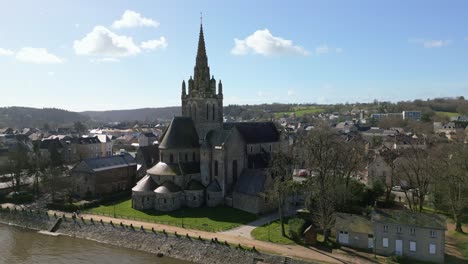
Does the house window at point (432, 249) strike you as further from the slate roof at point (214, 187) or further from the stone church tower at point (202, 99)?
the stone church tower at point (202, 99)

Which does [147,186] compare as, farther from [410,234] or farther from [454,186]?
[454,186]

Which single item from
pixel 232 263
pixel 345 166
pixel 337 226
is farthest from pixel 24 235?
pixel 345 166

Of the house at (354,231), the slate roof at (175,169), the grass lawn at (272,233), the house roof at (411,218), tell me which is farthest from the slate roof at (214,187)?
the house roof at (411,218)

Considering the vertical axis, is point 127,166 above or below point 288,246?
above

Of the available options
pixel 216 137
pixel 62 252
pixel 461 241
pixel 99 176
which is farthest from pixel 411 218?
pixel 99 176

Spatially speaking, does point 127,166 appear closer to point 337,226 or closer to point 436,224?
point 337,226

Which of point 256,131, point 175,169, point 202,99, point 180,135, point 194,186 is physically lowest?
point 194,186

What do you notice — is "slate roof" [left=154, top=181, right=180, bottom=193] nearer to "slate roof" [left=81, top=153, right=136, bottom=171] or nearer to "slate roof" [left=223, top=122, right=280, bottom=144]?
"slate roof" [left=223, top=122, right=280, bottom=144]

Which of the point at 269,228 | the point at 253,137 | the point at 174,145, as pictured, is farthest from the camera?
the point at 253,137
